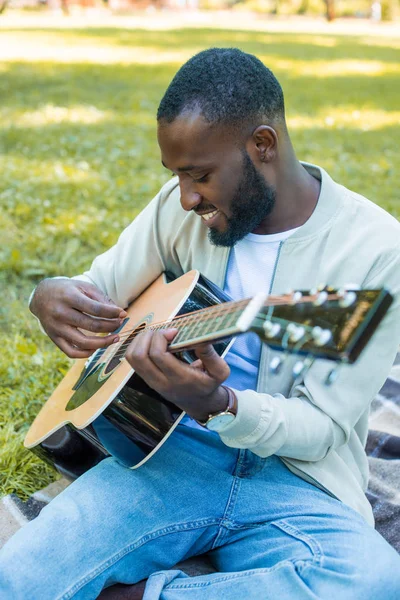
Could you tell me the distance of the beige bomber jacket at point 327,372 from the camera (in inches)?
77.4

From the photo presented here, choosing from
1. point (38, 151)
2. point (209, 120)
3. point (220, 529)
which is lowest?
point (38, 151)

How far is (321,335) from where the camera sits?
1385mm

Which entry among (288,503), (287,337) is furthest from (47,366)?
(287,337)

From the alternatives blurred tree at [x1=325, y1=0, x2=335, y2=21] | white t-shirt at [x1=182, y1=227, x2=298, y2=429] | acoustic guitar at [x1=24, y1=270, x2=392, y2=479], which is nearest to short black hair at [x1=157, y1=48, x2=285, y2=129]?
white t-shirt at [x1=182, y1=227, x2=298, y2=429]

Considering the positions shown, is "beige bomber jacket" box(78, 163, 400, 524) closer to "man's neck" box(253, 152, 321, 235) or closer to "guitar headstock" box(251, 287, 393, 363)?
"man's neck" box(253, 152, 321, 235)

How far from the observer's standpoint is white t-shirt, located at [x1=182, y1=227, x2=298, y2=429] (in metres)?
2.22

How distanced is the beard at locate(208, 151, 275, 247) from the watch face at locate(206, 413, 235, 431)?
57cm

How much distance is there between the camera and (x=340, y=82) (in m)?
11.5

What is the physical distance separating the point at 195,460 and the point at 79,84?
8.53 m

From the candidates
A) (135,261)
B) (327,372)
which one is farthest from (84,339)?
(327,372)

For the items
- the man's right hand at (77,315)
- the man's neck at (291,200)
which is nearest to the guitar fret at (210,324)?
the man's neck at (291,200)

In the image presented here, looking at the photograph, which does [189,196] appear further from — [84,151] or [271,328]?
[84,151]

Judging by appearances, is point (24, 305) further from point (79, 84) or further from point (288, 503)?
point (79, 84)

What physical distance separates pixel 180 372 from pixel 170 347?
0.22 feet
